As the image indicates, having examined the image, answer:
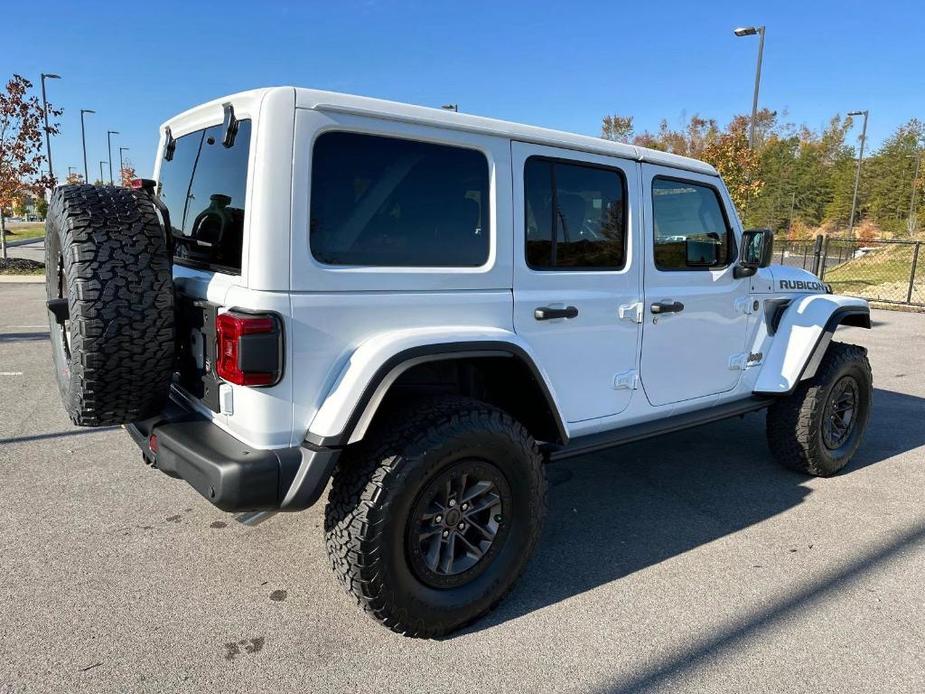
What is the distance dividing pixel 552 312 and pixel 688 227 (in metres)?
1.27

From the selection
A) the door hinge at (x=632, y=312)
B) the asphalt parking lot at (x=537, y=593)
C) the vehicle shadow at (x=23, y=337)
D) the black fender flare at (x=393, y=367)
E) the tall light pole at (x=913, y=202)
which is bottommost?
the asphalt parking lot at (x=537, y=593)

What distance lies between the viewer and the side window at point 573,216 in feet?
9.46

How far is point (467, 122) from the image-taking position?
8.58 feet

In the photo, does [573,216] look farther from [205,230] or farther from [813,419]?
[813,419]

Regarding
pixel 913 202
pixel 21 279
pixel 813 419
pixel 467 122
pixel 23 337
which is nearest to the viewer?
pixel 467 122

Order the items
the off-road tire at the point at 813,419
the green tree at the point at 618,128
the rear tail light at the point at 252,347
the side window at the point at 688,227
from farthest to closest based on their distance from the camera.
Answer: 1. the green tree at the point at 618,128
2. the off-road tire at the point at 813,419
3. the side window at the point at 688,227
4. the rear tail light at the point at 252,347

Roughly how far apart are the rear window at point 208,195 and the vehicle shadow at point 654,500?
6.09 feet

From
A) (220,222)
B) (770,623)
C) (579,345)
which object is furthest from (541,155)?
(770,623)

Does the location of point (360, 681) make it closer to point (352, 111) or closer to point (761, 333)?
point (352, 111)

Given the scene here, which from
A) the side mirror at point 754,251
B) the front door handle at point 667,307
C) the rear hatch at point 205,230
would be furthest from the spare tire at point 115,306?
the side mirror at point 754,251

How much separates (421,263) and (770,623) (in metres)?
2.09

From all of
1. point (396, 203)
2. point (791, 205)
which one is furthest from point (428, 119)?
point (791, 205)

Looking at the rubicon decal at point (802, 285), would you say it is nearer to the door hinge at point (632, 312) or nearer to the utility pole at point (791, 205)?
the door hinge at point (632, 312)

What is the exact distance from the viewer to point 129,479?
3951mm
